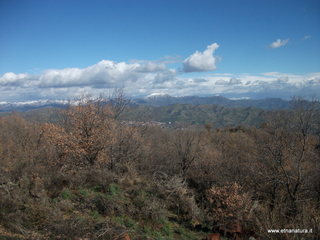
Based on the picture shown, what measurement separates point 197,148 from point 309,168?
13.6 meters

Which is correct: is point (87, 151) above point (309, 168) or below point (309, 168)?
above

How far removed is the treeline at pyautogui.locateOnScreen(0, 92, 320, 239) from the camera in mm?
8680

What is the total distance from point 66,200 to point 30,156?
907 cm

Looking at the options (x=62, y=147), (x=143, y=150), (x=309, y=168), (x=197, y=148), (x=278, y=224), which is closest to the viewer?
(x=278, y=224)

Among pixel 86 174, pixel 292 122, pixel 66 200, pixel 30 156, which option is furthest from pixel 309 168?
pixel 30 156

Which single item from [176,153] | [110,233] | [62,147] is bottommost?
[176,153]

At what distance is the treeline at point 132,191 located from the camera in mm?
8680

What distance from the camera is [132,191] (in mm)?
13609

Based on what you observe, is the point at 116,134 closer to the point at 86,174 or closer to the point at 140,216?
the point at 86,174

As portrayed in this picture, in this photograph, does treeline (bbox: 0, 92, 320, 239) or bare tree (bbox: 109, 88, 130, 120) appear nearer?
treeline (bbox: 0, 92, 320, 239)

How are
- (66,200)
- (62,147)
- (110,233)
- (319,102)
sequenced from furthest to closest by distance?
(62,147) → (319,102) → (66,200) → (110,233)

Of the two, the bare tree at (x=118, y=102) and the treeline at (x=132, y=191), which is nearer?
the treeline at (x=132, y=191)

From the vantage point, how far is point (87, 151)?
18219mm

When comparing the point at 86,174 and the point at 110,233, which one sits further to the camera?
the point at 86,174
